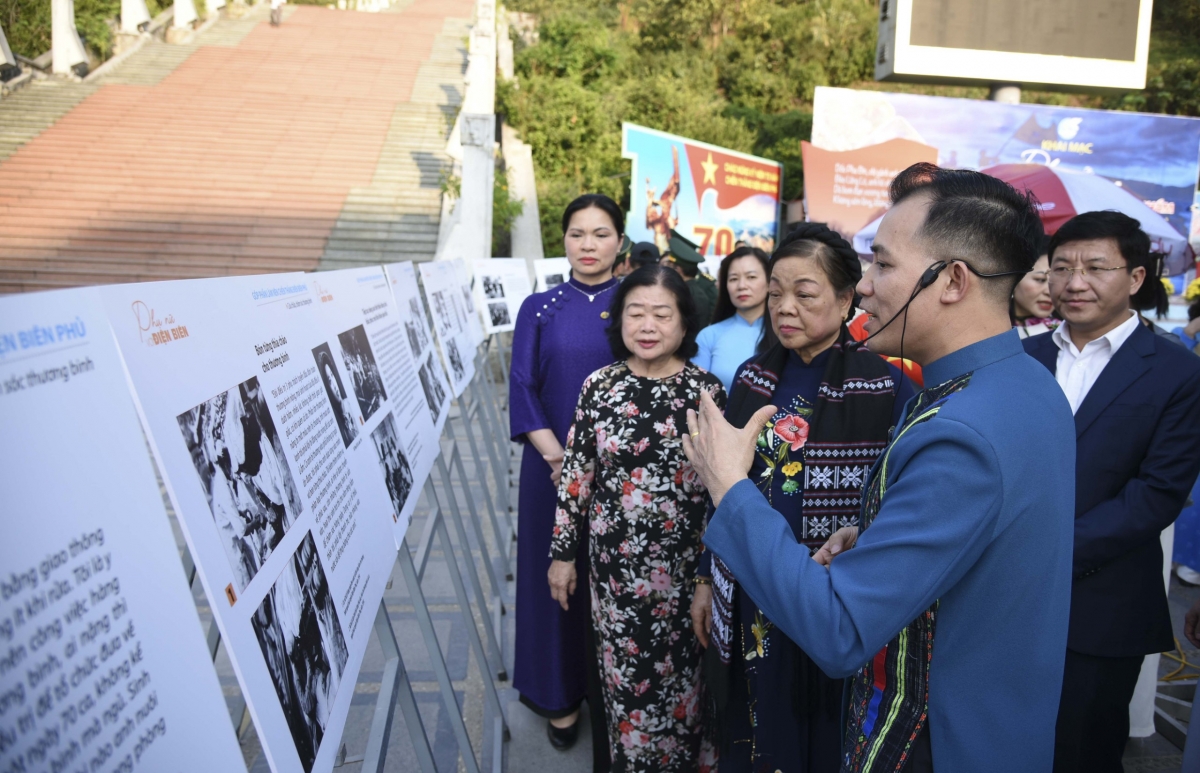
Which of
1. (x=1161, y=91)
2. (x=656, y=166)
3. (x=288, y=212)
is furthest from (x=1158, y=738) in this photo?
(x=1161, y=91)

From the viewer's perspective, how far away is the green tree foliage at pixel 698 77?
599 inches

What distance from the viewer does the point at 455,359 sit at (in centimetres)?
388

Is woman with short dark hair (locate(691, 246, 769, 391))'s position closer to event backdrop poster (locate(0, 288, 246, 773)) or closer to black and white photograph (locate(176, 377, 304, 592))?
black and white photograph (locate(176, 377, 304, 592))

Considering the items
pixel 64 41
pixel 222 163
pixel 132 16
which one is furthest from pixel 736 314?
pixel 132 16

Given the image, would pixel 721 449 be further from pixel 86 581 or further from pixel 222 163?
pixel 222 163

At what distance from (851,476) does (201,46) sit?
21.9 metres

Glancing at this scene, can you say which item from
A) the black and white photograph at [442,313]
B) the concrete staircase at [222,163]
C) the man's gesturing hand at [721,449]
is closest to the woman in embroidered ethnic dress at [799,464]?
the man's gesturing hand at [721,449]

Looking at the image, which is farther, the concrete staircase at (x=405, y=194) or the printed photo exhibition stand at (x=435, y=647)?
the concrete staircase at (x=405, y=194)

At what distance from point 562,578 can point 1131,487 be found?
174 cm

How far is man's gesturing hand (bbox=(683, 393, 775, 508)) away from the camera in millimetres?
1250

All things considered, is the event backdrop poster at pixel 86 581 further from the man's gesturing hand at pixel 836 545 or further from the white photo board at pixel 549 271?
the white photo board at pixel 549 271

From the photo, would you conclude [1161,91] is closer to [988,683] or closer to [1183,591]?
[1183,591]

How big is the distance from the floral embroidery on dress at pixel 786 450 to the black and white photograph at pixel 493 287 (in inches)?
213

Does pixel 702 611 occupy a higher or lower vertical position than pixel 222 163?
lower
